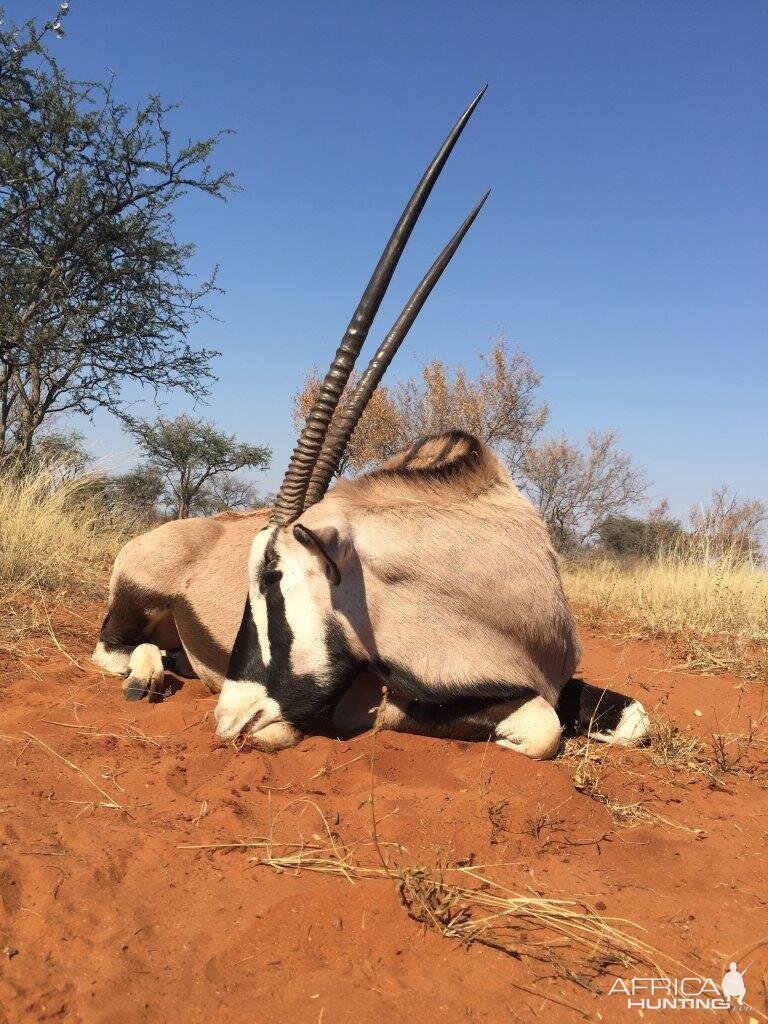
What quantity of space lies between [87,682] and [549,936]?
3232 mm

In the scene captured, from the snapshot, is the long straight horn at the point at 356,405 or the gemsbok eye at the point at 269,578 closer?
the gemsbok eye at the point at 269,578

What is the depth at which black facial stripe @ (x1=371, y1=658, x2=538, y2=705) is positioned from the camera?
310 centimetres

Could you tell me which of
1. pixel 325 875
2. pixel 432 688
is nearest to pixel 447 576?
pixel 432 688

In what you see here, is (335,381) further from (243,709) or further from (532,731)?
(532,731)

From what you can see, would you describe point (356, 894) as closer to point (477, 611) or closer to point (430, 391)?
point (477, 611)

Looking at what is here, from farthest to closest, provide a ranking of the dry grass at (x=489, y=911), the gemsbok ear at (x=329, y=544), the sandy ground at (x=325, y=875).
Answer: the gemsbok ear at (x=329, y=544) → the dry grass at (x=489, y=911) → the sandy ground at (x=325, y=875)

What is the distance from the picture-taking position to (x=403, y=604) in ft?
10.5

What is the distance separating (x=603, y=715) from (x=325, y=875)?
1943 millimetres

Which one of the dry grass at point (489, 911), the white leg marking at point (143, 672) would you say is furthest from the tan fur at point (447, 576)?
the dry grass at point (489, 911)

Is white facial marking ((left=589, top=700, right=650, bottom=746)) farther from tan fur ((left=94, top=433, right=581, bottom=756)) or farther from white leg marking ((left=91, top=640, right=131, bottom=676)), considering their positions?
white leg marking ((left=91, top=640, right=131, bottom=676))

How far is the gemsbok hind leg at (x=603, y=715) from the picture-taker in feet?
11.3

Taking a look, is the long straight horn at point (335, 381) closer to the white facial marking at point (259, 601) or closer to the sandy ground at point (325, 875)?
the white facial marking at point (259, 601)

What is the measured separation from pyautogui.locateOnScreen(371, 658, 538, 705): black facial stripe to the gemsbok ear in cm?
43

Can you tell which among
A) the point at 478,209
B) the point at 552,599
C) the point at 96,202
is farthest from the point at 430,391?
the point at 552,599
